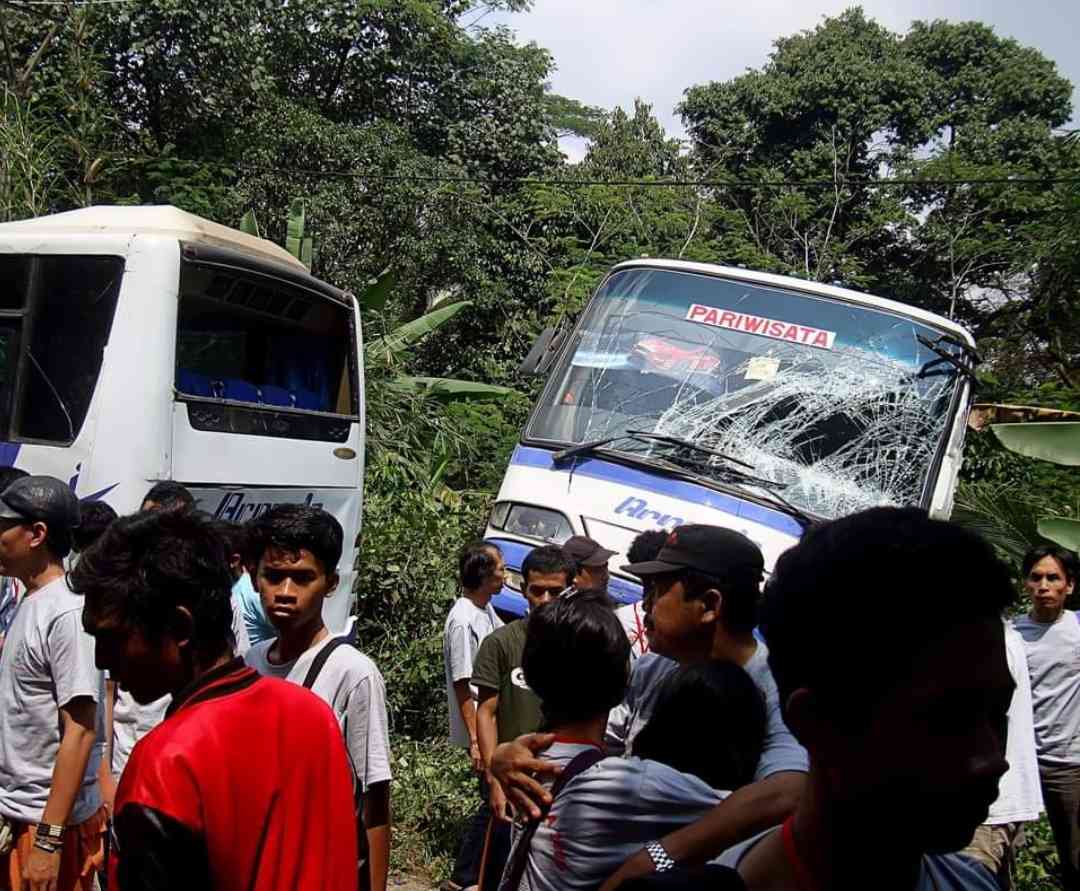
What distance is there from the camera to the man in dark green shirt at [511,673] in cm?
490

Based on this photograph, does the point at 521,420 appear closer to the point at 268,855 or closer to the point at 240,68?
the point at 240,68

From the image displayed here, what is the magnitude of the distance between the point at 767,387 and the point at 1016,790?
306 cm

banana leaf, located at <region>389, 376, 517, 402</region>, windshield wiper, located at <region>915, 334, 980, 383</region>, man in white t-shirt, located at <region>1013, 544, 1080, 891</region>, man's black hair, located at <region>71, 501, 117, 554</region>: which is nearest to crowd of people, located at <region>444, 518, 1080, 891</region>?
man in white t-shirt, located at <region>1013, 544, 1080, 891</region>

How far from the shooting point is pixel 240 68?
1934cm

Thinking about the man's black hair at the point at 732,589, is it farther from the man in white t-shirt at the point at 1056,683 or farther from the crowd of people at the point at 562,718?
the man in white t-shirt at the point at 1056,683

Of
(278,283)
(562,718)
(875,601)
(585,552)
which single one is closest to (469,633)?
(585,552)

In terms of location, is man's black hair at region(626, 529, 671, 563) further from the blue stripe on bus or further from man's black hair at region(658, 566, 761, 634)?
the blue stripe on bus

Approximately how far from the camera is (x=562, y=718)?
8.92 feet

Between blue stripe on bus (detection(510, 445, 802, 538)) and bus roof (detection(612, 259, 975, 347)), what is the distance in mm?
1473

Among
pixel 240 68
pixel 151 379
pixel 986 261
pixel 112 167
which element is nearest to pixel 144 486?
pixel 151 379

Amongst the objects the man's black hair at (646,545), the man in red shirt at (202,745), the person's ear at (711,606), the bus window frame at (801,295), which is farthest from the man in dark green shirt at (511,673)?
the man in red shirt at (202,745)

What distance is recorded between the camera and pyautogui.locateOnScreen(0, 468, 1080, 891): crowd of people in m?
1.44

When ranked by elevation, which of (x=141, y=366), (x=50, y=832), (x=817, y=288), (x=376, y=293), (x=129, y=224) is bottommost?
(x=50, y=832)

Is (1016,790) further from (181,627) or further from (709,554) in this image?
(181,627)
